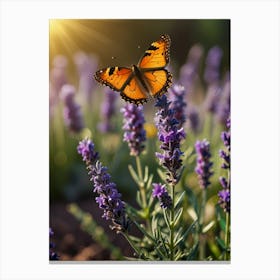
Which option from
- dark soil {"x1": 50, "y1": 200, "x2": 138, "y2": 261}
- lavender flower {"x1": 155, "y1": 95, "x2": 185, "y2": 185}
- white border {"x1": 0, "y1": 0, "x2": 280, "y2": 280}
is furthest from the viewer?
dark soil {"x1": 50, "y1": 200, "x2": 138, "y2": 261}

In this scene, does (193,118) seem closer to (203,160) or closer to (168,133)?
(203,160)

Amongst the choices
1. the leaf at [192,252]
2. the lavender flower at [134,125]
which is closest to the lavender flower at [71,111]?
the lavender flower at [134,125]

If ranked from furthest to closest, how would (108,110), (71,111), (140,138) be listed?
(108,110) → (71,111) → (140,138)

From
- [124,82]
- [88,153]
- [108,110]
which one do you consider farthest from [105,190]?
[108,110]

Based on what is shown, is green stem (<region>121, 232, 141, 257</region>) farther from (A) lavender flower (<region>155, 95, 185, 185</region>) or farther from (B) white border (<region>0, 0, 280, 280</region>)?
(A) lavender flower (<region>155, 95, 185, 185</region>)

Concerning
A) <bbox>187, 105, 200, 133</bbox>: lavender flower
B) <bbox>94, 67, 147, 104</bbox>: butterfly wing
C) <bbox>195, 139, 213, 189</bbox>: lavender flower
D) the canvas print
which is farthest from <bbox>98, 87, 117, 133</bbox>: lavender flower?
<bbox>195, 139, 213, 189</bbox>: lavender flower
